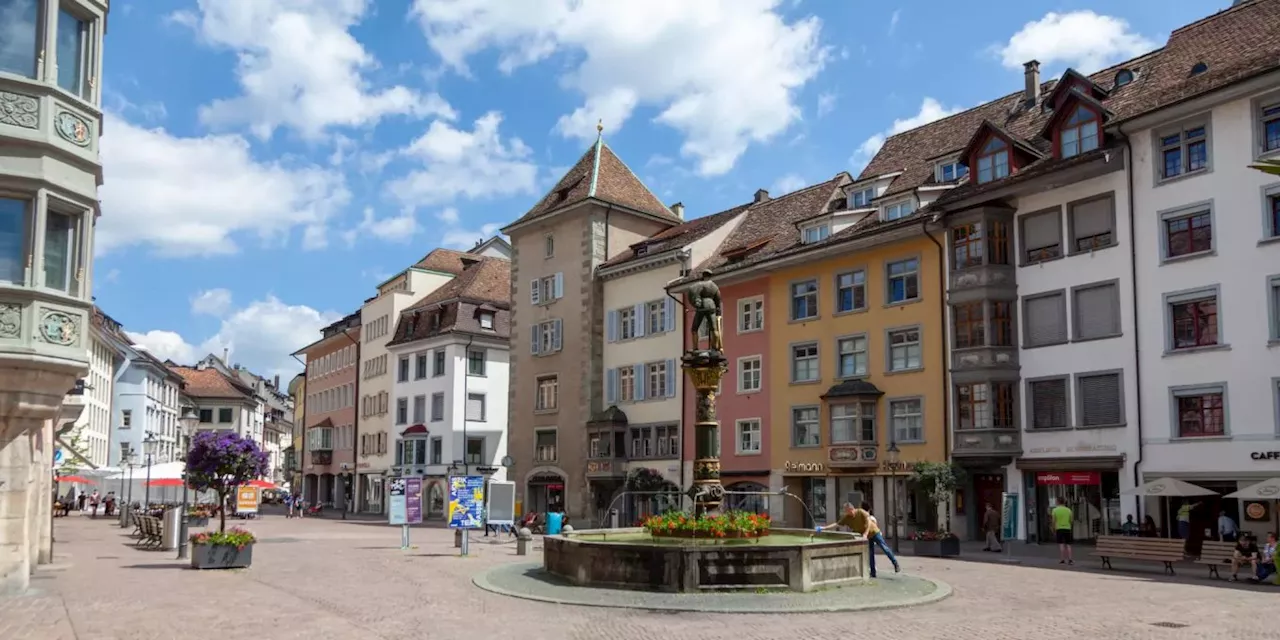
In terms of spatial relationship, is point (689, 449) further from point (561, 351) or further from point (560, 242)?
point (560, 242)

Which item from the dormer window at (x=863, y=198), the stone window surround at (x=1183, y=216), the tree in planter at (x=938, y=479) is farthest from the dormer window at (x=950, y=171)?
the tree in planter at (x=938, y=479)

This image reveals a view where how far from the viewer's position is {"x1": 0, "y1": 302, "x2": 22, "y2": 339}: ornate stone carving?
679 inches

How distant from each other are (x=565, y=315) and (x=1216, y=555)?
115 feet

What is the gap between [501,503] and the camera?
3978 centimetres

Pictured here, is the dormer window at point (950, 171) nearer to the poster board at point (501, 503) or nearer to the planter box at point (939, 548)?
the planter box at point (939, 548)

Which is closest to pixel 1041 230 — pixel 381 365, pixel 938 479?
pixel 938 479

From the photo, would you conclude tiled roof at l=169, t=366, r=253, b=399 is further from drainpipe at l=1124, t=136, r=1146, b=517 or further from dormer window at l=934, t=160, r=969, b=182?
drainpipe at l=1124, t=136, r=1146, b=517

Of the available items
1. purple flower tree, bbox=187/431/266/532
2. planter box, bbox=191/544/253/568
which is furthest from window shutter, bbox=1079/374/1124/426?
purple flower tree, bbox=187/431/266/532

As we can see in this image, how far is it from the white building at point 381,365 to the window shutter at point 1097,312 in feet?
151

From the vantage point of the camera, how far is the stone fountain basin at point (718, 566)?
18812mm

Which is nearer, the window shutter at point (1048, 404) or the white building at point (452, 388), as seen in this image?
the window shutter at point (1048, 404)

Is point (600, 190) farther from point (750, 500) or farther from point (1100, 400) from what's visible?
point (1100, 400)

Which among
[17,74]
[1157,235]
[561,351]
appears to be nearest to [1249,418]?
[1157,235]

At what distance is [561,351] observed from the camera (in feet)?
180
